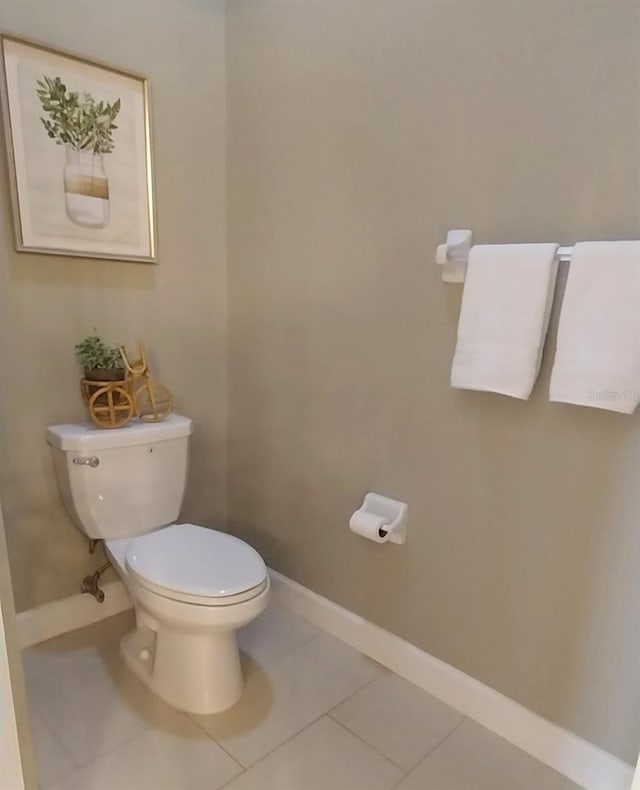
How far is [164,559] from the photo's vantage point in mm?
1536

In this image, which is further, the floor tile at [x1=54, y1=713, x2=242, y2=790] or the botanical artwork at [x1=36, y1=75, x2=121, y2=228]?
the botanical artwork at [x1=36, y1=75, x2=121, y2=228]

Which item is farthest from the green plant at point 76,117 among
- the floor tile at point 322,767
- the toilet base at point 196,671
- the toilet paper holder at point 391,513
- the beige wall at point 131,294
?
the floor tile at point 322,767

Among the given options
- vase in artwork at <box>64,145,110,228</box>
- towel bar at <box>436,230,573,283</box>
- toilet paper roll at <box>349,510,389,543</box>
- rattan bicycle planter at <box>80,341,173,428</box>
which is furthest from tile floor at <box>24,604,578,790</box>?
vase in artwork at <box>64,145,110,228</box>

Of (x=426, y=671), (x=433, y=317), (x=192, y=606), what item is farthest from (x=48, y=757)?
(x=433, y=317)

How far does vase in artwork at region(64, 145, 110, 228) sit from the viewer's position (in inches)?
65.3

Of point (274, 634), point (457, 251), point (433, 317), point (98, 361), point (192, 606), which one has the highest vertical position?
point (457, 251)

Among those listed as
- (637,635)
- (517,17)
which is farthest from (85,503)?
(517,17)

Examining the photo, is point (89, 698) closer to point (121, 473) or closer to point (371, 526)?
point (121, 473)

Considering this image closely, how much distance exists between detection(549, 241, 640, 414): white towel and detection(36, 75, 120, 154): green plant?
4.76 ft

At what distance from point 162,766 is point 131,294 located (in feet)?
4.61

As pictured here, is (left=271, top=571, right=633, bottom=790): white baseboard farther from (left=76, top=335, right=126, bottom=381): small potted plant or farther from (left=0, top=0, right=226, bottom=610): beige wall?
(left=76, top=335, right=126, bottom=381): small potted plant

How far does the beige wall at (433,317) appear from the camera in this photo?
122cm

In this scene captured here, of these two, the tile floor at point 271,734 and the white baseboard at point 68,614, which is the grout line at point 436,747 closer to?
the tile floor at point 271,734

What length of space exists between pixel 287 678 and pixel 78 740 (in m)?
0.60
